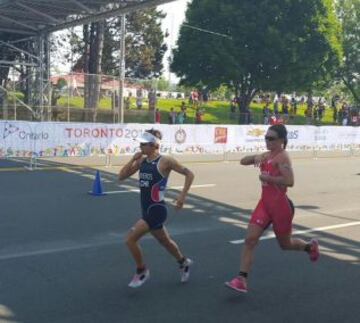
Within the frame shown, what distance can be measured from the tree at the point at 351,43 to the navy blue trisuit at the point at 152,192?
5330 cm

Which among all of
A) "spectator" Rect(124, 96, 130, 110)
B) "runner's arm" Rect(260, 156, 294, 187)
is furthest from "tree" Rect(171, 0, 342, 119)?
"runner's arm" Rect(260, 156, 294, 187)

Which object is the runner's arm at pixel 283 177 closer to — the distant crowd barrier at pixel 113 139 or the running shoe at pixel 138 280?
the running shoe at pixel 138 280

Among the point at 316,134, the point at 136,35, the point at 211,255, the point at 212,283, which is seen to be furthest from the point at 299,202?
the point at 136,35

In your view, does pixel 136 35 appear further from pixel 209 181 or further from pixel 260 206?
pixel 260 206

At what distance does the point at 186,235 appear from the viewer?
350 inches

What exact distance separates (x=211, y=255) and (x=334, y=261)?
1.61m

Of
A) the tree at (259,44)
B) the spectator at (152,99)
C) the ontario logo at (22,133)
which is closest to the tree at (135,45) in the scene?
the tree at (259,44)

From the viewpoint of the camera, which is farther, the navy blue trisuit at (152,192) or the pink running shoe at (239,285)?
the navy blue trisuit at (152,192)

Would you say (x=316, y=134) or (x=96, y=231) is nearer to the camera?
(x=96, y=231)

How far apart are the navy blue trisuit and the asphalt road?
749 millimetres

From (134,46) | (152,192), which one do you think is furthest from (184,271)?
(134,46)

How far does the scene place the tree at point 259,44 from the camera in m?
39.8

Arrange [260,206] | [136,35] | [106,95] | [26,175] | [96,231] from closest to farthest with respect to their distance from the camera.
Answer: [260,206] < [96,231] < [26,175] < [106,95] < [136,35]

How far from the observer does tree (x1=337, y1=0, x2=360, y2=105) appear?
5656 cm
